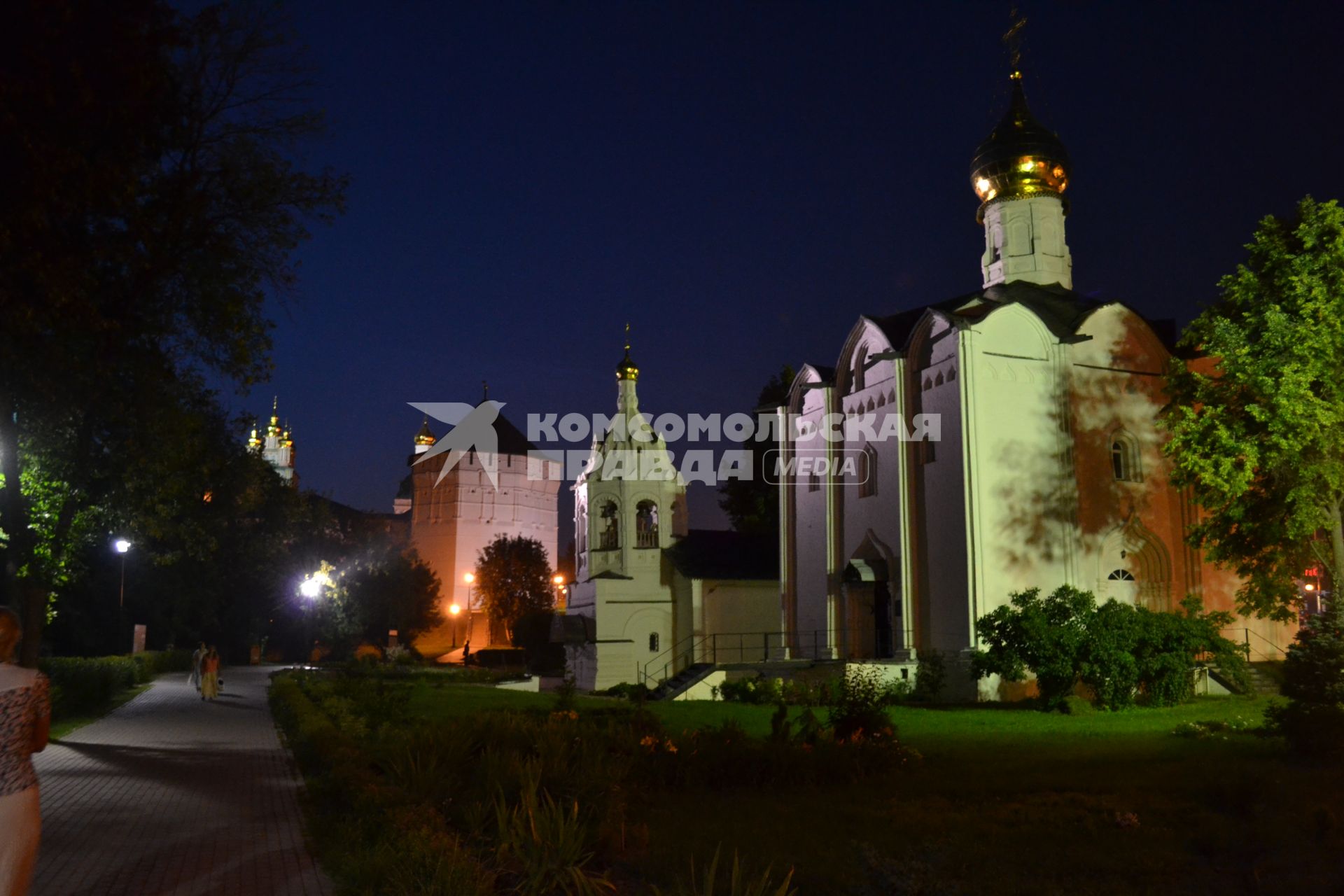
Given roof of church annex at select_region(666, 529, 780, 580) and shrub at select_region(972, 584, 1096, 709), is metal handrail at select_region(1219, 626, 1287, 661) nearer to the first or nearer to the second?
shrub at select_region(972, 584, 1096, 709)

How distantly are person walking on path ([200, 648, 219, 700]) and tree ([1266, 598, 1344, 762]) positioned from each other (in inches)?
805

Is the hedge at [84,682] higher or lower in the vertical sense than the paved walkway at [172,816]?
higher

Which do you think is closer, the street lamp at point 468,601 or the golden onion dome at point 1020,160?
the golden onion dome at point 1020,160

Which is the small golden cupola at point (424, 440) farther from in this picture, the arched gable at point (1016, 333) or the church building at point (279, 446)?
the arched gable at point (1016, 333)

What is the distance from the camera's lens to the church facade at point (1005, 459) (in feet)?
68.4

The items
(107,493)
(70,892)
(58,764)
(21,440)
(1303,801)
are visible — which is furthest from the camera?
(107,493)

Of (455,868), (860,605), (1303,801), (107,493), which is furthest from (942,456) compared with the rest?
(455,868)

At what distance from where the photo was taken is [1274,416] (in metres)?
17.3

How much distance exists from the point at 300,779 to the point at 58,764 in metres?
3.43

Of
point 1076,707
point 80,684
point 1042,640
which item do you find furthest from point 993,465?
point 80,684

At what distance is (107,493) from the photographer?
1684cm

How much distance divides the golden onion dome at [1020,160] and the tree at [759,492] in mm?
14169

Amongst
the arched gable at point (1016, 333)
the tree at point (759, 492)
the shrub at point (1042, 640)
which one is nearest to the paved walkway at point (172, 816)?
the shrub at point (1042, 640)

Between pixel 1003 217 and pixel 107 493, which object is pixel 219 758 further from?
pixel 1003 217
